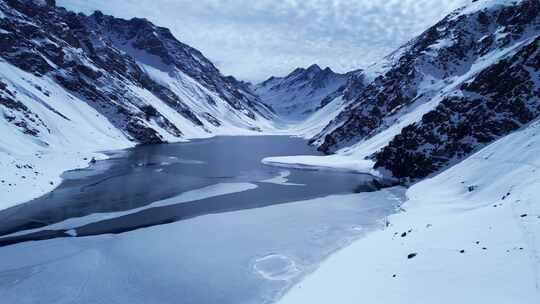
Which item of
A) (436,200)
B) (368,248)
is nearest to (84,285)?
(368,248)

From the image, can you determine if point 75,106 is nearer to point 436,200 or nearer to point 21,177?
point 21,177

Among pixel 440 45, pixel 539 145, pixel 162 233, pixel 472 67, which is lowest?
pixel 162 233

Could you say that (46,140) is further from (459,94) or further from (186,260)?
(459,94)

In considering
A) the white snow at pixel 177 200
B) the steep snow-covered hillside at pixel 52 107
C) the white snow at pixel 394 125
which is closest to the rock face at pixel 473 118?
the white snow at pixel 394 125

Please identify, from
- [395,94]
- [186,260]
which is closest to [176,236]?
[186,260]

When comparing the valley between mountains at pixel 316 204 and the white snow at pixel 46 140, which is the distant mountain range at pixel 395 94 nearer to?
the valley between mountains at pixel 316 204

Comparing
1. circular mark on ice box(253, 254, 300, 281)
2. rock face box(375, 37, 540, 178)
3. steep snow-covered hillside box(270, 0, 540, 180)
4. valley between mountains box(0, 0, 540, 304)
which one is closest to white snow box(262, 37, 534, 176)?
steep snow-covered hillside box(270, 0, 540, 180)
